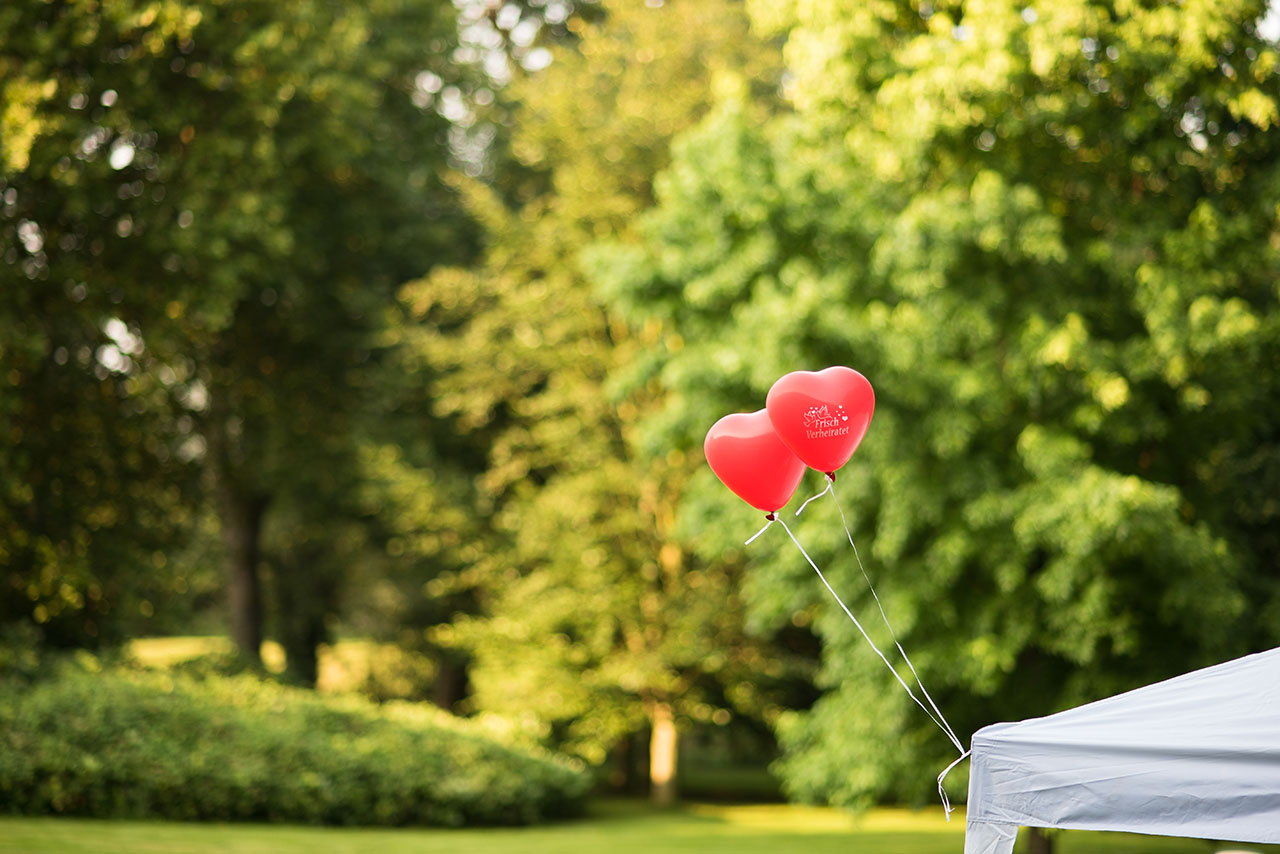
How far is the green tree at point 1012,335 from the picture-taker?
1018cm

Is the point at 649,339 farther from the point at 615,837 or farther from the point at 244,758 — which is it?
the point at 244,758

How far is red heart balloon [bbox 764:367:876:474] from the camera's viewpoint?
20.6ft

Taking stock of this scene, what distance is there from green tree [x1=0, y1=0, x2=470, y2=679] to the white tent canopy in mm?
11963

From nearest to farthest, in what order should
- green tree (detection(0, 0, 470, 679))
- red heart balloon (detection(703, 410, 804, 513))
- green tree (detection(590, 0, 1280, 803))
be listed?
red heart balloon (detection(703, 410, 804, 513)) → green tree (detection(590, 0, 1280, 803)) → green tree (detection(0, 0, 470, 679))

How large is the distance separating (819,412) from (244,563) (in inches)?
676

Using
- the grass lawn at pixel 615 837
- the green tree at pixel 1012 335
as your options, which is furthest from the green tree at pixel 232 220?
the green tree at pixel 1012 335

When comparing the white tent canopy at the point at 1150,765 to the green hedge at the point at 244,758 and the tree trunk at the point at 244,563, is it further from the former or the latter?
the tree trunk at the point at 244,563

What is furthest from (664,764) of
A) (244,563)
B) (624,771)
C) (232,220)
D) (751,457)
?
(751,457)

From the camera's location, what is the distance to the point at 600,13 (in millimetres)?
22125

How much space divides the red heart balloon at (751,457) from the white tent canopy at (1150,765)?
1.87 metres

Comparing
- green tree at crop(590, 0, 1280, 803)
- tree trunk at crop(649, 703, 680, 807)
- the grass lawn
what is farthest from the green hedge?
green tree at crop(590, 0, 1280, 803)

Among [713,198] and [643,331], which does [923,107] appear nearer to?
[713,198]

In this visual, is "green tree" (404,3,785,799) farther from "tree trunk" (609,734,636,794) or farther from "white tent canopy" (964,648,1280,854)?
"white tent canopy" (964,648,1280,854)

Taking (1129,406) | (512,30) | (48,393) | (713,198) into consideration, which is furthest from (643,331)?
(1129,406)
